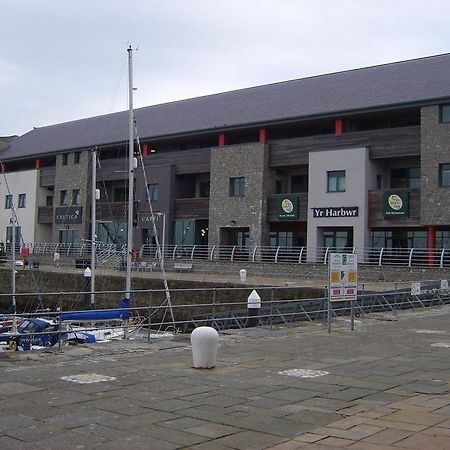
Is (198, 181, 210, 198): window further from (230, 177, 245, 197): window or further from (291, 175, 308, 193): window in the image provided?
(291, 175, 308, 193): window

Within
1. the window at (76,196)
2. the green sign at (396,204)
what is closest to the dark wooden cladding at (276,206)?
the green sign at (396,204)

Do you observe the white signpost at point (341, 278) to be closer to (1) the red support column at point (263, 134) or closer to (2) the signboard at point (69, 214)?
(1) the red support column at point (263, 134)

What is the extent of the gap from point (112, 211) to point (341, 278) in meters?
47.8

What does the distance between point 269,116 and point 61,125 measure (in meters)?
37.2

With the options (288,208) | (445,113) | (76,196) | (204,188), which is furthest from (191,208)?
(445,113)

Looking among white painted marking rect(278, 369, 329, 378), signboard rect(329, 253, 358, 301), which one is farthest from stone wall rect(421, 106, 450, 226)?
white painted marking rect(278, 369, 329, 378)

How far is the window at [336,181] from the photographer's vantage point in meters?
46.9

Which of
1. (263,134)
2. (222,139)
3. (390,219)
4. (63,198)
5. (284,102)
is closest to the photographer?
(390,219)

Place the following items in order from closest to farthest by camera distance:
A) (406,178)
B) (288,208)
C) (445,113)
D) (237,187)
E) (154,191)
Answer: (445,113) → (406,178) → (288,208) → (237,187) → (154,191)

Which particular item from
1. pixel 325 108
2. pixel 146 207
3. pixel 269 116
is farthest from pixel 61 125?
pixel 325 108

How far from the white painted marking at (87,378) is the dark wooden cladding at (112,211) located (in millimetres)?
49477

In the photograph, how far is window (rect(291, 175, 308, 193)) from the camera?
53.1 m

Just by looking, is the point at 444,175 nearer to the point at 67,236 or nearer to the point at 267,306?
the point at 267,306

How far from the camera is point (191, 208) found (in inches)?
2234
